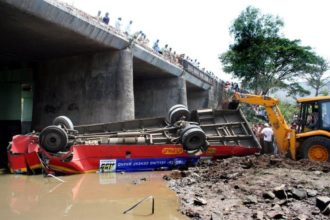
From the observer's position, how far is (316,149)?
1217 centimetres

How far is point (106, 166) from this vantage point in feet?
40.0

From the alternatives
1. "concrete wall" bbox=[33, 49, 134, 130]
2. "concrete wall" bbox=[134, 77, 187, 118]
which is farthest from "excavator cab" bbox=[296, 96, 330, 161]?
"concrete wall" bbox=[134, 77, 187, 118]

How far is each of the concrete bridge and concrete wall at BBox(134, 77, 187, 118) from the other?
1553 mm

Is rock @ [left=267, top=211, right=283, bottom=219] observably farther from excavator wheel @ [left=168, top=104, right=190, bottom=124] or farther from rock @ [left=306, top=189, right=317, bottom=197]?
excavator wheel @ [left=168, top=104, right=190, bottom=124]

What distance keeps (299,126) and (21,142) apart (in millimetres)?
8439

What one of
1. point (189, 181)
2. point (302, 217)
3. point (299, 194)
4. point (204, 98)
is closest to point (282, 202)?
point (299, 194)

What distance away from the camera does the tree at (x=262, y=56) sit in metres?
36.4

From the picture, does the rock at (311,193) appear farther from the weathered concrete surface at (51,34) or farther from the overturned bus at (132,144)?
the weathered concrete surface at (51,34)

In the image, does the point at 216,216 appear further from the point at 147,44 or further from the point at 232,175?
the point at 147,44

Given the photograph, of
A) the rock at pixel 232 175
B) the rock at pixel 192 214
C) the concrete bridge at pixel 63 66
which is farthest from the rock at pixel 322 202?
the concrete bridge at pixel 63 66

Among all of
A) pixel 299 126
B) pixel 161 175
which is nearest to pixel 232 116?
pixel 299 126

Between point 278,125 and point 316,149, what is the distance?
64.5 inches

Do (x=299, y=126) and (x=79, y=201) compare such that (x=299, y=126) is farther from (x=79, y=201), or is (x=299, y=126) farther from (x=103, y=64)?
(x=103, y=64)

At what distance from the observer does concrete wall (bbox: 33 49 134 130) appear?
68.8 ft
